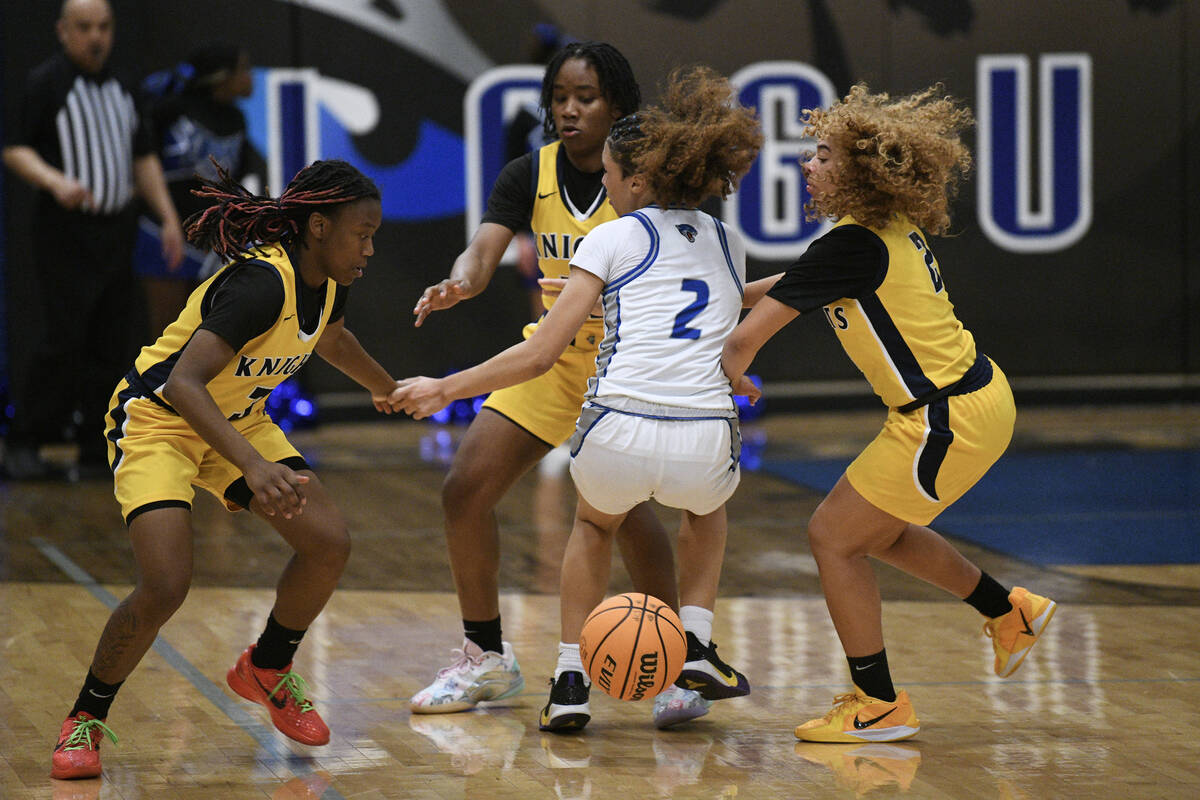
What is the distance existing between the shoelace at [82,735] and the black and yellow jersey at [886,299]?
6.60 ft

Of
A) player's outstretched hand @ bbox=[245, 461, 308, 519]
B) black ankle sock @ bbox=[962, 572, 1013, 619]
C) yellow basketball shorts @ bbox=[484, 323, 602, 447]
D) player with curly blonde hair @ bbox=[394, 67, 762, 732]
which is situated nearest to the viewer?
player's outstretched hand @ bbox=[245, 461, 308, 519]

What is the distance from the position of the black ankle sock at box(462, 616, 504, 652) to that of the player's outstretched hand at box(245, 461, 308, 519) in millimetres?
952

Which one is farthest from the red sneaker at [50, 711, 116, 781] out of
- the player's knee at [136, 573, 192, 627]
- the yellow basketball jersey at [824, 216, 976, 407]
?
the yellow basketball jersey at [824, 216, 976, 407]

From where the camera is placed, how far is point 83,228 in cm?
885

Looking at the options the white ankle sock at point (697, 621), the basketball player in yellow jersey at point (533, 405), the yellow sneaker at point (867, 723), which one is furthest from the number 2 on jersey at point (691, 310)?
the yellow sneaker at point (867, 723)

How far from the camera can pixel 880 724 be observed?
4051 mm

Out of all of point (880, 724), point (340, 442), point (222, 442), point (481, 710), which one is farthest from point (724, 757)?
point (340, 442)

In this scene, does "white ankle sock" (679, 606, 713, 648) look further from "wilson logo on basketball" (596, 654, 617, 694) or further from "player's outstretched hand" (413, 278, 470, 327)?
"player's outstretched hand" (413, 278, 470, 327)

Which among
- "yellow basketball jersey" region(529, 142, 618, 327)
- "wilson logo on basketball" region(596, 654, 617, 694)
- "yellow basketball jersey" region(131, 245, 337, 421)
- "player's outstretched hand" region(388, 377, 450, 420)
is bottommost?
"wilson logo on basketball" region(596, 654, 617, 694)

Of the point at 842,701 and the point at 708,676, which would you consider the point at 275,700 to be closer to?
the point at 708,676

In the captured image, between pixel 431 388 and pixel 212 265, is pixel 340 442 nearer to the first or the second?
pixel 212 265

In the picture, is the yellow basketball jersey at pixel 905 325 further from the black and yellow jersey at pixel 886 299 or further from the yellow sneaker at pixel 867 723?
the yellow sneaker at pixel 867 723

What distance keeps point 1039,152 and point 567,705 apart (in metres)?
7.75

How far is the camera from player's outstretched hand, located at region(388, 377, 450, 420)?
3.99 meters
